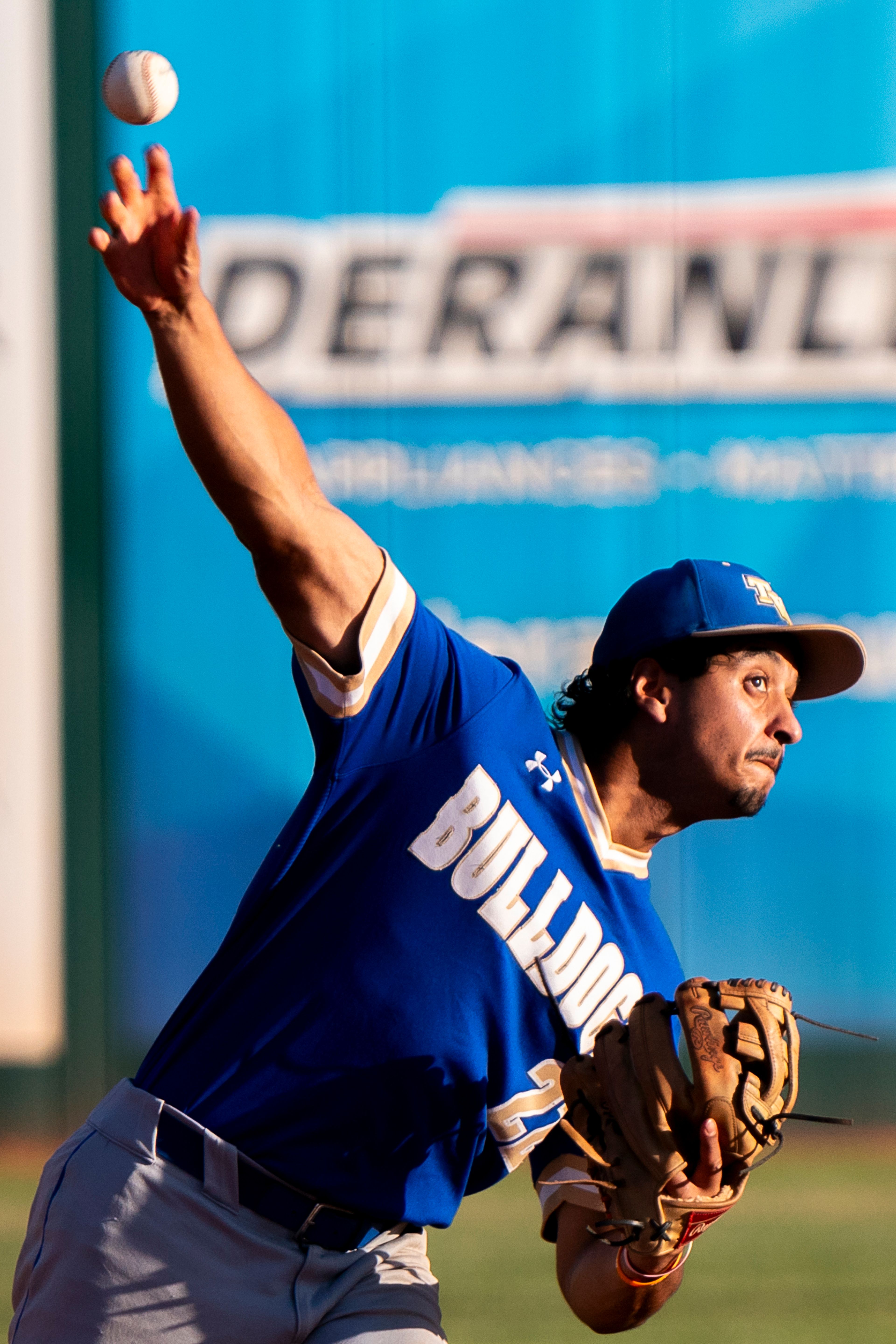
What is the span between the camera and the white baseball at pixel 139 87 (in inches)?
76.8

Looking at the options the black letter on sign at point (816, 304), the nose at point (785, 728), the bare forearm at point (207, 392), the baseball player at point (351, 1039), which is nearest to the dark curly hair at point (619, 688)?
the nose at point (785, 728)

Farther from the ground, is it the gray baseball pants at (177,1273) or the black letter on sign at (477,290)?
the black letter on sign at (477,290)

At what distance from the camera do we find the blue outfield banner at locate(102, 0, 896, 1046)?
5.71 m

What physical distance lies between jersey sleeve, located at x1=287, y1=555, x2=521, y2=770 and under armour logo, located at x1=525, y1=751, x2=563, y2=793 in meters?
0.11

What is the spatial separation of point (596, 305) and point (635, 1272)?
444 cm

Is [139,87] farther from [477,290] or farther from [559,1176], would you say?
[477,290]

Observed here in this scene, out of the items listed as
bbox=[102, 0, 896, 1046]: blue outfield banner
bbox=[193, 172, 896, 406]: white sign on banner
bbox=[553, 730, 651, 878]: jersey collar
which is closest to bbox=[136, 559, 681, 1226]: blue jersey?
bbox=[553, 730, 651, 878]: jersey collar

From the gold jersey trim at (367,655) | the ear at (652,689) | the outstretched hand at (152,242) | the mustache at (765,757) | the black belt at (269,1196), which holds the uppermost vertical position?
the outstretched hand at (152,242)

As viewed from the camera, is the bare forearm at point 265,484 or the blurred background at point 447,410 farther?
the blurred background at point 447,410

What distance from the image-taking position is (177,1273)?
1915 mm

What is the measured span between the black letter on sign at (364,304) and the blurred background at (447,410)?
0.01m

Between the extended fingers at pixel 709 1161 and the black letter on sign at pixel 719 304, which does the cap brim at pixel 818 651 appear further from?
the black letter on sign at pixel 719 304

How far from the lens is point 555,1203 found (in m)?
2.29

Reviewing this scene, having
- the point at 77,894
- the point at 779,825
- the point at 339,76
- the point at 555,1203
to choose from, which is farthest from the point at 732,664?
the point at 339,76
